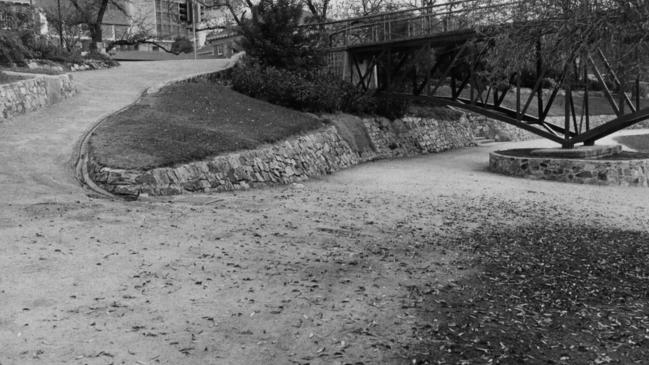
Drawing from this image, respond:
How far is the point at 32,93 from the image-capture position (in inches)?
574

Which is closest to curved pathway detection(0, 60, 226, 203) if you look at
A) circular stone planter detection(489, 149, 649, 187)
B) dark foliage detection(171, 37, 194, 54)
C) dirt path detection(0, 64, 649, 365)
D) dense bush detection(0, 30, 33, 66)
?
dirt path detection(0, 64, 649, 365)

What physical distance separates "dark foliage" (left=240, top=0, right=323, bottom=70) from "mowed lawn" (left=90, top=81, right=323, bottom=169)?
3.43 metres

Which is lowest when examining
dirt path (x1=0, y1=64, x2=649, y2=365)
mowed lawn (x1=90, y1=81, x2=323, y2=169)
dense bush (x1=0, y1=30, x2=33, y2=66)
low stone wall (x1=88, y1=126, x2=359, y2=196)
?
dirt path (x1=0, y1=64, x2=649, y2=365)

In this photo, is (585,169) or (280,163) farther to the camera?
(585,169)

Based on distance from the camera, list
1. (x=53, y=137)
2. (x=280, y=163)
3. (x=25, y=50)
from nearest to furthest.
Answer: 1. (x=53, y=137)
2. (x=280, y=163)
3. (x=25, y=50)

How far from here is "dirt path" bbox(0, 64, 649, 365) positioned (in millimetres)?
4387

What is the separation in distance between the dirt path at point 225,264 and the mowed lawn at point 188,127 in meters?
1.05

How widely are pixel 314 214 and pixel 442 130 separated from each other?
20974 mm

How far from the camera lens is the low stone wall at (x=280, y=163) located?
10555 mm

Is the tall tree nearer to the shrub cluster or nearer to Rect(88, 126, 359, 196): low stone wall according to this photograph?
the shrub cluster

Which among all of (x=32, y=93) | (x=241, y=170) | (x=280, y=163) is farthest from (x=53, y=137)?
(x=280, y=163)

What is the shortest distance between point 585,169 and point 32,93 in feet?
52.0

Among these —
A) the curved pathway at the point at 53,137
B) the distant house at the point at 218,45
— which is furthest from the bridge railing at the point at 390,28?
the distant house at the point at 218,45

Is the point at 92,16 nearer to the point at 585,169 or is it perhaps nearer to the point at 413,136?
the point at 413,136
